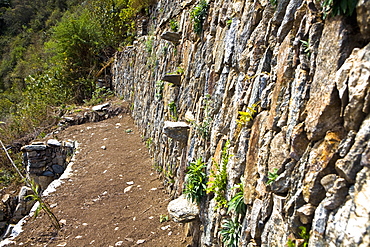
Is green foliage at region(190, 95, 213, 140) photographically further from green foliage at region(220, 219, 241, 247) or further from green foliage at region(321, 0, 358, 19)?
green foliage at region(321, 0, 358, 19)

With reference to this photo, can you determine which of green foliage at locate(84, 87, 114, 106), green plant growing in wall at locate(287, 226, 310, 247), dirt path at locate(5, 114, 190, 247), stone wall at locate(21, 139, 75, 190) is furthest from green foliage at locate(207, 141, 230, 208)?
green foliage at locate(84, 87, 114, 106)

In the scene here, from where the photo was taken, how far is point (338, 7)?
4.53ft

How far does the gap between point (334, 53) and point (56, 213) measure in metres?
5.07

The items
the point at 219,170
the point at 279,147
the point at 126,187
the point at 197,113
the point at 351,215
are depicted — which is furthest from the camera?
the point at 126,187

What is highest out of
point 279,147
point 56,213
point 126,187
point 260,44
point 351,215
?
point 260,44

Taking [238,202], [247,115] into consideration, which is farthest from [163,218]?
[247,115]

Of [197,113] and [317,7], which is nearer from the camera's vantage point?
[317,7]

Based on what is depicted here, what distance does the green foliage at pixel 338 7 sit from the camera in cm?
129

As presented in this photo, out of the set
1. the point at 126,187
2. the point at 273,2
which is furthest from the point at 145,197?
the point at 273,2

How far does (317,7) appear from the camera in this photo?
159 cm

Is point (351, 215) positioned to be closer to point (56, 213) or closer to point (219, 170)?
point (219, 170)

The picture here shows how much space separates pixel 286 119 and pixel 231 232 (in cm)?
119

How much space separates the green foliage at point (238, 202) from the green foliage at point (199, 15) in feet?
8.25

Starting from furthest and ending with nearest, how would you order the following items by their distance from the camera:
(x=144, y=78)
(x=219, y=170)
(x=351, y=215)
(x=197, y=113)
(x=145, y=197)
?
(x=144, y=78) < (x=145, y=197) < (x=197, y=113) < (x=219, y=170) < (x=351, y=215)
